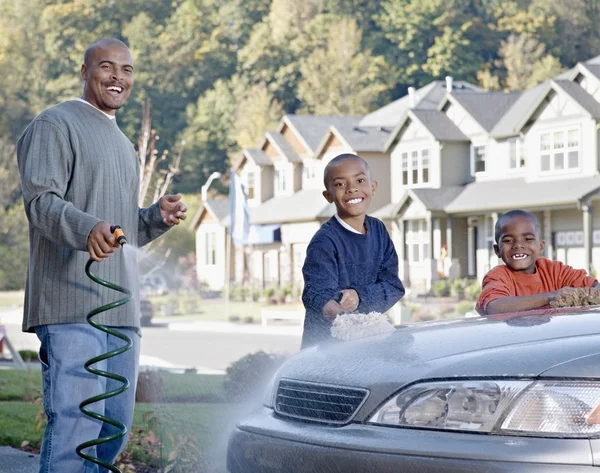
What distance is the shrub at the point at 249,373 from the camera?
1006cm

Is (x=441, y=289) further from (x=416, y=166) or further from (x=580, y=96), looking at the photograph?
(x=416, y=166)

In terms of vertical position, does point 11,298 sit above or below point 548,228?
below

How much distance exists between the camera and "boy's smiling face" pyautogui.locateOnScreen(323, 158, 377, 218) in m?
4.95

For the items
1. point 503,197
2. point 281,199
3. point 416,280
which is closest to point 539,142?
point 503,197

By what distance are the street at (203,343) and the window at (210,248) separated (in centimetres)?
2715

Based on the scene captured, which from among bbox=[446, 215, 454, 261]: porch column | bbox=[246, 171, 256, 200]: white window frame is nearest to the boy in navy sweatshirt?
bbox=[446, 215, 454, 261]: porch column

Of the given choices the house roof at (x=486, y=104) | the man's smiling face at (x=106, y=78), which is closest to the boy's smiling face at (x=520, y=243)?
the man's smiling face at (x=106, y=78)

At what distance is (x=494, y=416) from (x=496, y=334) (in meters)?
0.49

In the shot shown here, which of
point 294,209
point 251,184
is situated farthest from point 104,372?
point 251,184

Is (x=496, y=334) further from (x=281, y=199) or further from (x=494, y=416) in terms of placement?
(x=281, y=199)

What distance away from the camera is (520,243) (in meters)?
5.08

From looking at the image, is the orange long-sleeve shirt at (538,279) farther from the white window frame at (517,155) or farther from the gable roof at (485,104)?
the gable roof at (485,104)

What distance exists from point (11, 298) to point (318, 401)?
56163mm

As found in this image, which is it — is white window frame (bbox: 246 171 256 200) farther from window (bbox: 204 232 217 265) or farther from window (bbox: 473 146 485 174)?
window (bbox: 473 146 485 174)
